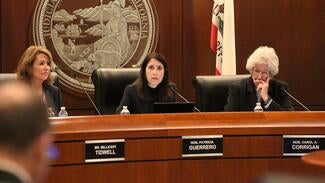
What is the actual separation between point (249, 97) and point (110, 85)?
3.22 feet

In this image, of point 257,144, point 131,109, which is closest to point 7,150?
point 257,144

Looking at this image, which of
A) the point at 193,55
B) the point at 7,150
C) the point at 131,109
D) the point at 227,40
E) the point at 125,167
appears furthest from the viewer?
the point at 193,55

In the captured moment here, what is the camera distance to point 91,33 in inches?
230

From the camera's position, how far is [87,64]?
19.2 feet

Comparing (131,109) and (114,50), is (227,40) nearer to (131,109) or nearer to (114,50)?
(114,50)

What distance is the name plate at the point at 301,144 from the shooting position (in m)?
3.06

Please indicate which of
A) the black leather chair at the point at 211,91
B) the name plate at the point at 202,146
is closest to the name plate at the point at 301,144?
the name plate at the point at 202,146

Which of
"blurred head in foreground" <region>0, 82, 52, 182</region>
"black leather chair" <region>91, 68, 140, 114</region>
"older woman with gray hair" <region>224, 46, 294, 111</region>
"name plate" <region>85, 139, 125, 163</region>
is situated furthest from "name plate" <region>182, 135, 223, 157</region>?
"blurred head in foreground" <region>0, 82, 52, 182</region>

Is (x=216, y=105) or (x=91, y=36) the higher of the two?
(x=91, y=36)

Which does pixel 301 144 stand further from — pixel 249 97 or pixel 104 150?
pixel 249 97

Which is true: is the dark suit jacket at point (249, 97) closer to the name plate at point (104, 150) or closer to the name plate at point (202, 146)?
the name plate at point (202, 146)

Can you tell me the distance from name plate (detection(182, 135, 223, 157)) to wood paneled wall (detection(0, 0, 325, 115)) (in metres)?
3.01

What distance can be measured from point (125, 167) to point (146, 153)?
12 cm

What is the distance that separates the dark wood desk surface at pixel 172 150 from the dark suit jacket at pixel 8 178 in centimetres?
209
